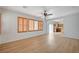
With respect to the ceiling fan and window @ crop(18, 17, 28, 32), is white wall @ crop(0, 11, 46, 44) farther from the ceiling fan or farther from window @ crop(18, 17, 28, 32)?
the ceiling fan

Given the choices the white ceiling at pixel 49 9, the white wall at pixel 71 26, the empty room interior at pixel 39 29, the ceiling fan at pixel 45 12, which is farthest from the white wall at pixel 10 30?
the white wall at pixel 71 26

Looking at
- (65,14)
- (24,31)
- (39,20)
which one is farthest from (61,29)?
(24,31)

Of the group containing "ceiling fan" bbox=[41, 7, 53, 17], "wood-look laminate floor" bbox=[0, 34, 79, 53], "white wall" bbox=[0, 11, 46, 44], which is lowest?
"wood-look laminate floor" bbox=[0, 34, 79, 53]

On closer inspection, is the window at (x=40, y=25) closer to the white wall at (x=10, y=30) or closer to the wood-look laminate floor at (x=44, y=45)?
the white wall at (x=10, y=30)

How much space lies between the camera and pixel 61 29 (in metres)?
3.22

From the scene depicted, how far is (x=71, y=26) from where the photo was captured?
3.11 metres

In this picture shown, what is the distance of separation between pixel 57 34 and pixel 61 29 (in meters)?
0.25

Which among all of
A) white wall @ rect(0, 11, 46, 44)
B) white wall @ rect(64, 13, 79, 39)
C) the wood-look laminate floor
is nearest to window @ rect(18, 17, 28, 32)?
white wall @ rect(0, 11, 46, 44)

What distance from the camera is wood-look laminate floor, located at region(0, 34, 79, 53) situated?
2850 millimetres

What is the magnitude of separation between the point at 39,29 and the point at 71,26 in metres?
1.09

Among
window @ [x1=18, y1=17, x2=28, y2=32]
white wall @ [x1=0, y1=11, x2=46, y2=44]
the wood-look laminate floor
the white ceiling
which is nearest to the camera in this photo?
the wood-look laminate floor
